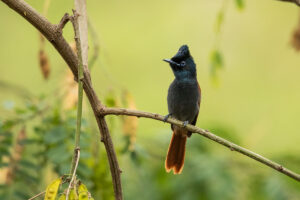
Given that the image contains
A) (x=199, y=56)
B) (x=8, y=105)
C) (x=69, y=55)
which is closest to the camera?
(x=69, y=55)

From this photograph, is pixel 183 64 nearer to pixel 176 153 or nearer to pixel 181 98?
pixel 181 98

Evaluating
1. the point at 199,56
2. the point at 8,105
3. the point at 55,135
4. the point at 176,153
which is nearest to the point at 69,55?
the point at 55,135

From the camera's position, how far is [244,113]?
10.1 m

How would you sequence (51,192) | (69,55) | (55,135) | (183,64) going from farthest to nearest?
1. (183,64)
2. (55,135)
3. (69,55)
4. (51,192)

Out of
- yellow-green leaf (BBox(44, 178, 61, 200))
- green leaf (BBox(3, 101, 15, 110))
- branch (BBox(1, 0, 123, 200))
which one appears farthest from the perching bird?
yellow-green leaf (BBox(44, 178, 61, 200))

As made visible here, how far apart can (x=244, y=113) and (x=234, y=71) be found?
89 centimetres

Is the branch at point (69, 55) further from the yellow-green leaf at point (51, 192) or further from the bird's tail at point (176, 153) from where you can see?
the bird's tail at point (176, 153)

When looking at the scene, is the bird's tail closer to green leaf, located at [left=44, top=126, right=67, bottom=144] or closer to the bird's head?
the bird's head

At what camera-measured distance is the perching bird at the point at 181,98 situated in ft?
14.3

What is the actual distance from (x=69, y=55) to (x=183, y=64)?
200 centimetres

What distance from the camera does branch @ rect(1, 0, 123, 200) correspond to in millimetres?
2441

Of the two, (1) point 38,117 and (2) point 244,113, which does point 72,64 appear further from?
(2) point 244,113

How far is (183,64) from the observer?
439 cm

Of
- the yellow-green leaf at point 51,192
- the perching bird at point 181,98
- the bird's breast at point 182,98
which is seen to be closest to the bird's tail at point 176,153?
the perching bird at point 181,98
